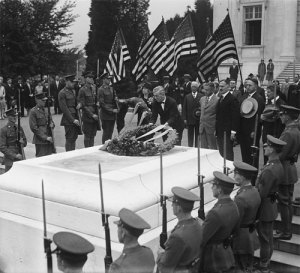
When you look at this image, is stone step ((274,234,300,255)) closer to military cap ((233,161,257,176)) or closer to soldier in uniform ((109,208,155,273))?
military cap ((233,161,257,176))

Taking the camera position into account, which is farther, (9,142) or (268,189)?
(9,142)

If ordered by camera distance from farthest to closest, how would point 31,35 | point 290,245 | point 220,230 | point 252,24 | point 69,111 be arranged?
point 252,24
point 31,35
point 69,111
point 290,245
point 220,230

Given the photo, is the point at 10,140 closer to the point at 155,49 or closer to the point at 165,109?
the point at 165,109

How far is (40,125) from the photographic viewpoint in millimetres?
8719

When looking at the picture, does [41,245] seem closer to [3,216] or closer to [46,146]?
[3,216]

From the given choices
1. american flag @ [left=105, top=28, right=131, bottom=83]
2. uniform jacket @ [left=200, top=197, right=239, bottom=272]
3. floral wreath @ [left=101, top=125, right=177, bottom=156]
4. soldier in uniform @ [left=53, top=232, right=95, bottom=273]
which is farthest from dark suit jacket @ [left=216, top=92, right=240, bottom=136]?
soldier in uniform @ [left=53, top=232, right=95, bottom=273]

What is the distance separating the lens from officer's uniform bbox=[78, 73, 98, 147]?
10.2 meters

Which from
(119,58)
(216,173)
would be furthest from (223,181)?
(119,58)

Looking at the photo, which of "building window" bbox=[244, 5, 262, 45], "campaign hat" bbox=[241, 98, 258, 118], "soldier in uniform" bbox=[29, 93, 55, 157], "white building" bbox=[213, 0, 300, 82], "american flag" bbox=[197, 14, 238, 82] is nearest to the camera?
"soldier in uniform" bbox=[29, 93, 55, 157]

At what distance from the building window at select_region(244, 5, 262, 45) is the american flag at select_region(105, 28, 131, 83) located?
1700 centimetres

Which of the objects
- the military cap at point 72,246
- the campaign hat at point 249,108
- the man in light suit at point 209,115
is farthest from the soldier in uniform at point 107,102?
the military cap at point 72,246

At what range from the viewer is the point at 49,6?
24.0m

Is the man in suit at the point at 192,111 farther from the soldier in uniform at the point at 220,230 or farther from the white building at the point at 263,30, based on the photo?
the white building at the point at 263,30

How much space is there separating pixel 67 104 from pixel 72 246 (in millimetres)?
6690
